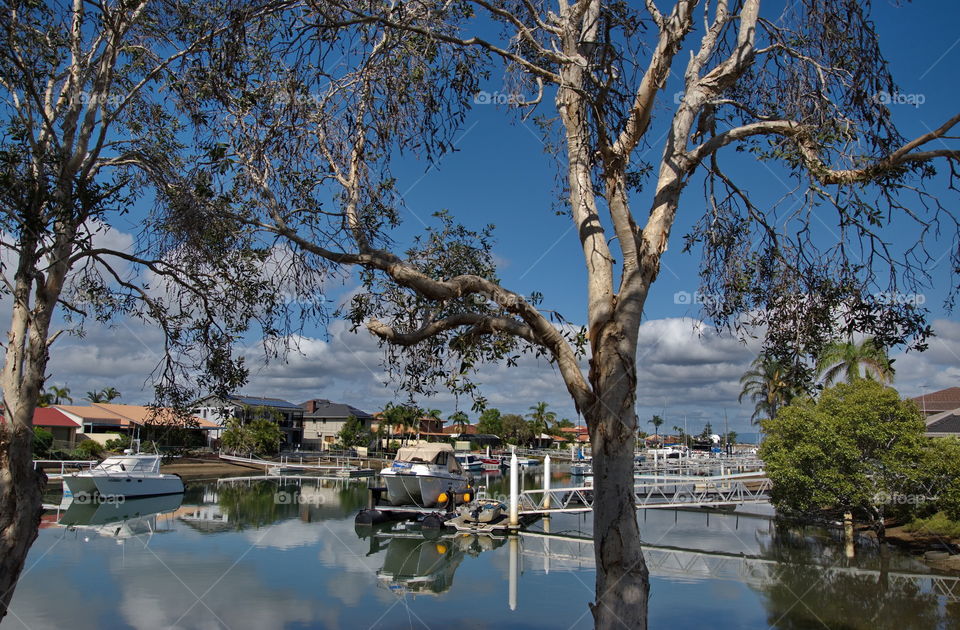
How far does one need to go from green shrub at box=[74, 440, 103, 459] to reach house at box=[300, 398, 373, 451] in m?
34.2

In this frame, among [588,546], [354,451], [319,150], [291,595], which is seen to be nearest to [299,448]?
[354,451]

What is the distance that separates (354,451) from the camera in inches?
2790

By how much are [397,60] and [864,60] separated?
12.7 ft

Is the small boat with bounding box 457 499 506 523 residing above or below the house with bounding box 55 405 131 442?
below

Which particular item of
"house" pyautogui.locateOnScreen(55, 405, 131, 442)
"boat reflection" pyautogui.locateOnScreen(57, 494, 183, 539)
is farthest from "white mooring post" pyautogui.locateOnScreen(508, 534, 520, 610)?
"house" pyautogui.locateOnScreen(55, 405, 131, 442)

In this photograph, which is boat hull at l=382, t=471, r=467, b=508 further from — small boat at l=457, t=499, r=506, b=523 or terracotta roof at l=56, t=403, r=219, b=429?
terracotta roof at l=56, t=403, r=219, b=429

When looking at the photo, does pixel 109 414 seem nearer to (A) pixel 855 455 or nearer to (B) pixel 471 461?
(B) pixel 471 461

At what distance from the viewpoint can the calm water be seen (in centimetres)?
1344

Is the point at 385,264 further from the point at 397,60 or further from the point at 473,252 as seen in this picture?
the point at 397,60

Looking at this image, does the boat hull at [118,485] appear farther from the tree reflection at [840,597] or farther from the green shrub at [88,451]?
the tree reflection at [840,597]

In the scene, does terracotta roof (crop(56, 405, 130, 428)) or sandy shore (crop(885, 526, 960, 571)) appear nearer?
sandy shore (crop(885, 526, 960, 571))

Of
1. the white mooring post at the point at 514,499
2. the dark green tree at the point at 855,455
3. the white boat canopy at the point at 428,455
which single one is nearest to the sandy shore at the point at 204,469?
the white boat canopy at the point at 428,455

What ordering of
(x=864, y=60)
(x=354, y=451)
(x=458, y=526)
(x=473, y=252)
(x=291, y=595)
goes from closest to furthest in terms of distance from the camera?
(x=864, y=60) → (x=473, y=252) → (x=291, y=595) → (x=458, y=526) → (x=354, y=451)

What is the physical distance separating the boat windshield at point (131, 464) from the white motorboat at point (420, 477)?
41.6 feet
